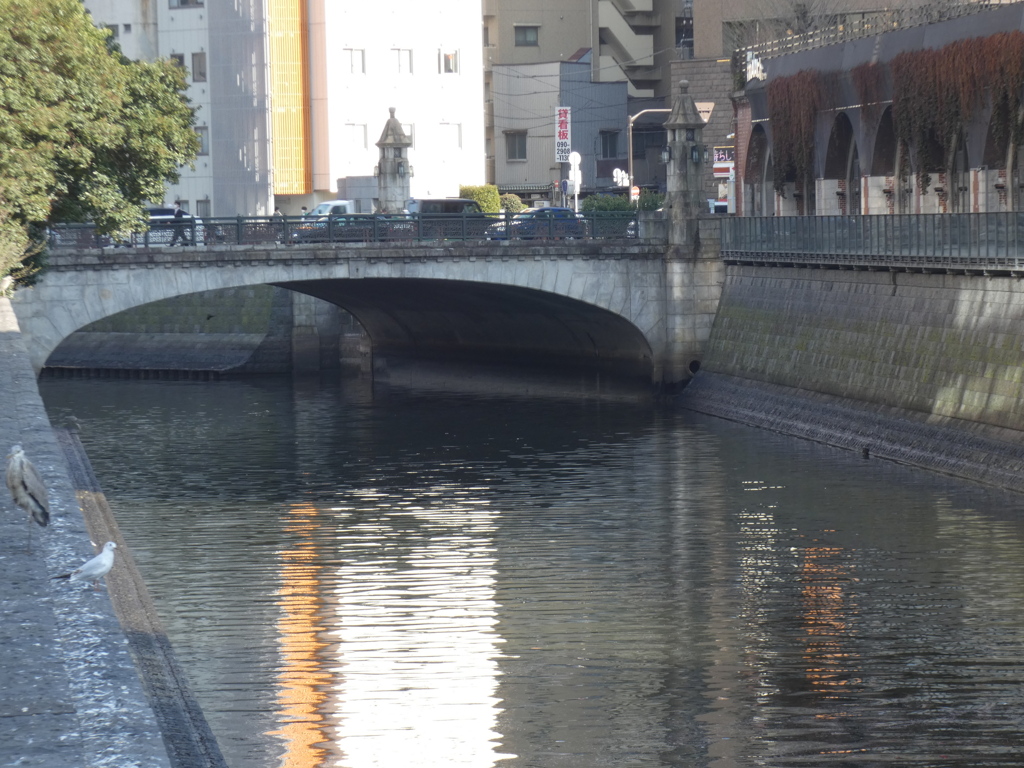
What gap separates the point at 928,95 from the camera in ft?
137

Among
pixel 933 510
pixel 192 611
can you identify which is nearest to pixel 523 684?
pixel 192 611

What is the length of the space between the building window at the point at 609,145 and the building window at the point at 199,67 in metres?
22.3

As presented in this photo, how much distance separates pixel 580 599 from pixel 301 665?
490 cm

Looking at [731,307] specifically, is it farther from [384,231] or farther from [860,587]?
[860,587]

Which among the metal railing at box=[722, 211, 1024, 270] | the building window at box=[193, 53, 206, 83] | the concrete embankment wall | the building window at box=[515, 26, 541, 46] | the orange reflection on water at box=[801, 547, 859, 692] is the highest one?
the building window at box=[515, 26, 541, 46]

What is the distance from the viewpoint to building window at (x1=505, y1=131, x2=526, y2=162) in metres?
88.6

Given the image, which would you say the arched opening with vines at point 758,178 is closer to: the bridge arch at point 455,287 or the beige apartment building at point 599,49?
the bridge arch at point 455,287

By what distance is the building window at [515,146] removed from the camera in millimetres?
88562

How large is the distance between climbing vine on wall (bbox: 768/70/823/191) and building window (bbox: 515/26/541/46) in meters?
40.4

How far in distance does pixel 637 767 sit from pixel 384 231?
33463 mm

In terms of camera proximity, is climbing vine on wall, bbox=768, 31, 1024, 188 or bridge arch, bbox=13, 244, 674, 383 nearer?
climbing vine on wall, bbox=768, 31, 1024, 188

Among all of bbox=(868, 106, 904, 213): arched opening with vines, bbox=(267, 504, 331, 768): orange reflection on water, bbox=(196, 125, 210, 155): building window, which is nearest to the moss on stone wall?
bbox=(868, 106, 904, 213): arched opening with vines

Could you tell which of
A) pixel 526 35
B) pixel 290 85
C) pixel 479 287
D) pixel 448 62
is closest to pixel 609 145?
pixel 526 35

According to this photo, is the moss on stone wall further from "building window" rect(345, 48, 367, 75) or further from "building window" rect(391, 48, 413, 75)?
"building window" rect(391, 48, 413, 75)
